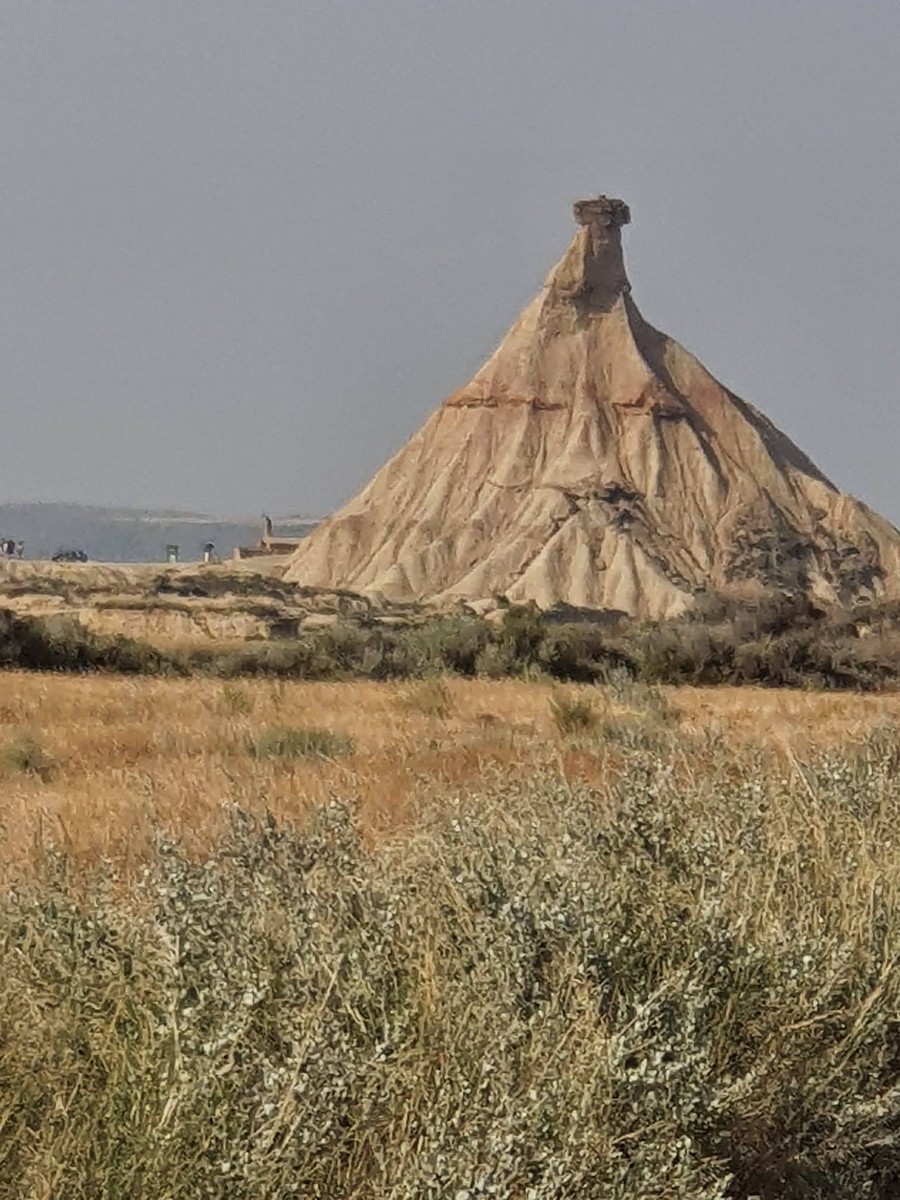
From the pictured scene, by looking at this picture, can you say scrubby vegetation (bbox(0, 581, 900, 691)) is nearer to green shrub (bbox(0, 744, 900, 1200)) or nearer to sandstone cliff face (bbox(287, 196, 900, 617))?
green shrub (bbox(0, 744, 900, 1200))

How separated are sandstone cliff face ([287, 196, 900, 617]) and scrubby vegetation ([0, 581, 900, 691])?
47.1m

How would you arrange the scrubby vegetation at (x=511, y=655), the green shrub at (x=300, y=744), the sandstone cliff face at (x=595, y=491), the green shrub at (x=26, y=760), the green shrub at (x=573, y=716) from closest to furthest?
the green shrub at (x=26, y=760) < the green shrub at (x=300, y=744) < the green shrub at (x=573, y=716) < the scrubby vegetation at (x=511, y=655) < the sandstone cliff face at (x=595, y=491)

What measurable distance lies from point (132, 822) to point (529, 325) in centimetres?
8665

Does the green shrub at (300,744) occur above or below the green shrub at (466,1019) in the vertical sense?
below

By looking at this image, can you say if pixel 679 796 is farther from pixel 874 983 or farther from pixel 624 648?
pixel 624 648

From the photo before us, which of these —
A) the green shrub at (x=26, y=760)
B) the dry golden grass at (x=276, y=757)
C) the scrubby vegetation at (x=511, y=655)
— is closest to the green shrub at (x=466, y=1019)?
the dry golden grass at (x=276, y=757)

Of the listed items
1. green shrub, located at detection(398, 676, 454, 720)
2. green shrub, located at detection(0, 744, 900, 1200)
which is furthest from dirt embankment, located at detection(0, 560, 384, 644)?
green shrub, located at detection(0, 744, 900, 1200)

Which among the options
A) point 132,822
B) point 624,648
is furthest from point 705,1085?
point 624,648

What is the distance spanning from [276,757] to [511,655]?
13.1 metres

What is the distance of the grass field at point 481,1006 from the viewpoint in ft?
10.2

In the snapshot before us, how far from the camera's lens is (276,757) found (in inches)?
423

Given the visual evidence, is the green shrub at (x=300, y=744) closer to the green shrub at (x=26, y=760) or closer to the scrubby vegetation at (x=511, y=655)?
the green shrub at (x=26, y=760)

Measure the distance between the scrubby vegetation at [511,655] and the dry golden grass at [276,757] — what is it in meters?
3.28

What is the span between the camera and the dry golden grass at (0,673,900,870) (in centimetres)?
752
